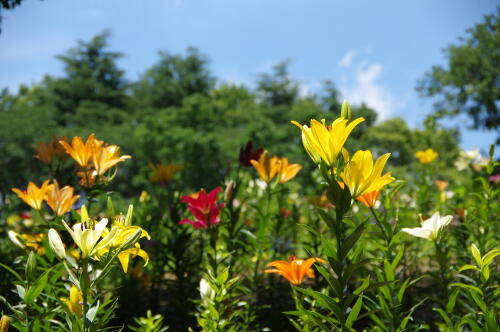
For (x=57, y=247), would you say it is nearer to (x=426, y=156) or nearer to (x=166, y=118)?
(x=426, y=156)

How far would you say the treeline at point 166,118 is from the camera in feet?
76.9

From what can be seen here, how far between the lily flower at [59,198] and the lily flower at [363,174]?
1.28 metres

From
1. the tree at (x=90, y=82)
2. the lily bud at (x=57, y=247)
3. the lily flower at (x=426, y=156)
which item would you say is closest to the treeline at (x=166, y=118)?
the tree at (x=90, y=82)

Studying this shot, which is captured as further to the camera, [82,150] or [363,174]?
[82,150]

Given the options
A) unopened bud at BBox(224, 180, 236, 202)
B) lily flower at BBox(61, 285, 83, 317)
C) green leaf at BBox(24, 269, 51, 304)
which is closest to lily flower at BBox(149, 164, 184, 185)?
unopened bud at BBox(224, 180, 236, 202)

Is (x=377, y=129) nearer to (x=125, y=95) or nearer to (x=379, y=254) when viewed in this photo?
(x=125, y=95)

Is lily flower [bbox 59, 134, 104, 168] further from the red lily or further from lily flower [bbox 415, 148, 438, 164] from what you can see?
lily flower [bbox 415, 148, 438, 164]

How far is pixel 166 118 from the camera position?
24891 mm

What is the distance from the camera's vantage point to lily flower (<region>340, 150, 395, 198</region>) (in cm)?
121

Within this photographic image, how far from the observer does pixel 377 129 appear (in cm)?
4447

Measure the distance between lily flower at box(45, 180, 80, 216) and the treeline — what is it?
1370cm

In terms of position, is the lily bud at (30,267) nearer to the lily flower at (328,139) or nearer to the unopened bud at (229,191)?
the unopened bud at (229,191)

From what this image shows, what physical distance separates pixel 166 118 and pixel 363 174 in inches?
964

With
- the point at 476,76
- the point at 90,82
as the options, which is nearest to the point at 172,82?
the point at 90,82
